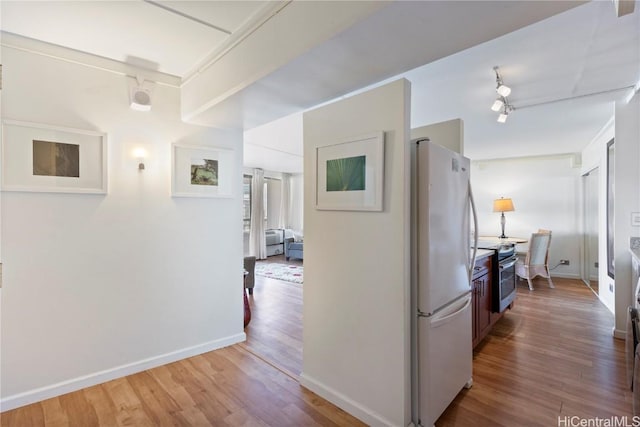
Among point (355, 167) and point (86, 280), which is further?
point (86, 280)

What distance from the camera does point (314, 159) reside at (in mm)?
2242

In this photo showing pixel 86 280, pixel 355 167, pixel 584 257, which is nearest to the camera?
pixel 355 167

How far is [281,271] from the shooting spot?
662cm

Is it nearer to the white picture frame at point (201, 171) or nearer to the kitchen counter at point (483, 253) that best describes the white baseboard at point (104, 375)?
the white picture frame at point (201, 171)

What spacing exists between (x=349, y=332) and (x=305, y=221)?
0.84 meters

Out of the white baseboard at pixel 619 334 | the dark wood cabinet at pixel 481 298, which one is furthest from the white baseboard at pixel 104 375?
the white baseboard at pixel 619 334

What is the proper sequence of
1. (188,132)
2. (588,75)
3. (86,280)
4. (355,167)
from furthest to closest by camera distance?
(188,132) → (588,75) → (86,280) → (355,167)

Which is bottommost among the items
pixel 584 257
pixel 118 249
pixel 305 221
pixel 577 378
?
pixel 577 378

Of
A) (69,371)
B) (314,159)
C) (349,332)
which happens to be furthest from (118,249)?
(349,332)

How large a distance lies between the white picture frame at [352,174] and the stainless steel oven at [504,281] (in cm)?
210

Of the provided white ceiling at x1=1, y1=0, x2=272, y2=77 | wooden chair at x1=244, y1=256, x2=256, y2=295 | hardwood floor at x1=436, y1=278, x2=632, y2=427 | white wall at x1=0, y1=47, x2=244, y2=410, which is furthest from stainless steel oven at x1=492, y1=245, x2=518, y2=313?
wooden chair at x1=244, y1=256, x2=256, y2=295

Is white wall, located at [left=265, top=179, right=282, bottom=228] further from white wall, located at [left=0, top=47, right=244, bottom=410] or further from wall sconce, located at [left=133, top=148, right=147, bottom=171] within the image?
wall sconce, located at [left=133, top=148, right=147, bottom=171]

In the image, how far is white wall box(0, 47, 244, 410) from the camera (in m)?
2.09

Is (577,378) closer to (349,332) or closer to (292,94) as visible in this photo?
(349,332)
